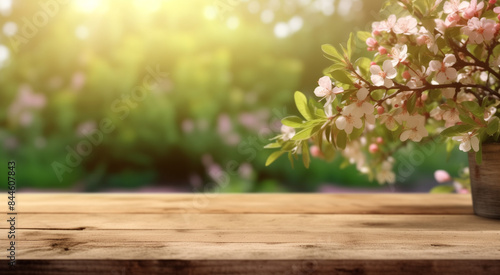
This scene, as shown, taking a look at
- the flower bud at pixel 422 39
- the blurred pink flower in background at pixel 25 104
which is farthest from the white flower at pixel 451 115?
the blurred pink flower in background at pixel 25 104

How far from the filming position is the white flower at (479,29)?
75cm

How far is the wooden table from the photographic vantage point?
0.58m

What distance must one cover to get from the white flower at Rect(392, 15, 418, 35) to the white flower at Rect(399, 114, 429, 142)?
0.15 m

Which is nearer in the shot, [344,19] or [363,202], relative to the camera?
[363,202]

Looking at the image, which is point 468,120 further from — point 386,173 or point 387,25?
point 386,173

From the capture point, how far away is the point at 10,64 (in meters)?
2.46

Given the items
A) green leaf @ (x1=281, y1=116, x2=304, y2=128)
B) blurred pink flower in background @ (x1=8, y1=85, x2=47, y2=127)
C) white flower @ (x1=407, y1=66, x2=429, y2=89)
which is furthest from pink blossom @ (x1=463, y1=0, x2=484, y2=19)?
blurred pink flower in background @ (x1=8, y1=85, x2=47, y2=127)

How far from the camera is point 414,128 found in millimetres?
797

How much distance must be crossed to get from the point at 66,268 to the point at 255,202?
1.81ft

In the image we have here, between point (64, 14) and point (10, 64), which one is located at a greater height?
point (64, 14)

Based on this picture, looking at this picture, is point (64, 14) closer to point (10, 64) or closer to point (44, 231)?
point (10, 64)

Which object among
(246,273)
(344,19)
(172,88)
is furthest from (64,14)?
(246,273)

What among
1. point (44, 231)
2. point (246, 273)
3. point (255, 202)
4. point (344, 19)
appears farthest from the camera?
point (344, 19)

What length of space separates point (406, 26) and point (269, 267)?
475mm
